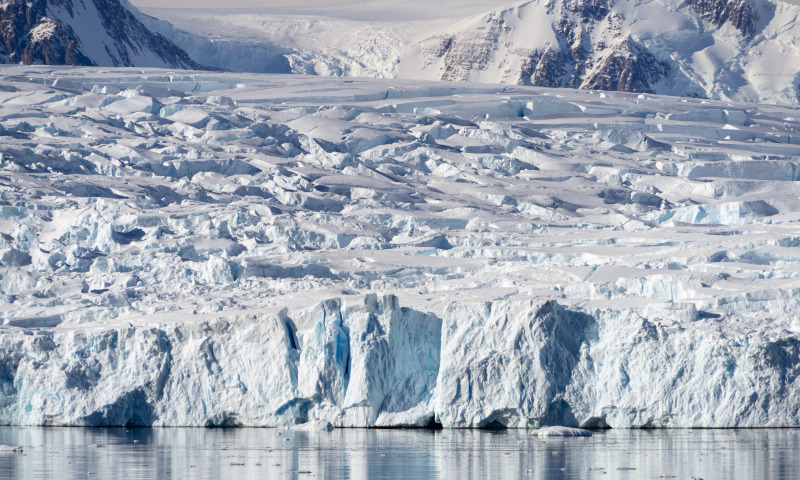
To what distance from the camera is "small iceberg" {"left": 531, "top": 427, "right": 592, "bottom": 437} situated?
60.9 ft

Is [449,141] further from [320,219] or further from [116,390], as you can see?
[116,390]

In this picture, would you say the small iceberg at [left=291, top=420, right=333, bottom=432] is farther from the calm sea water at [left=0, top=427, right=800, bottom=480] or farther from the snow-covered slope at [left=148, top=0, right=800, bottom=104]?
the snow-covered slope at [left=148, top=0, right=800, bottom=104]

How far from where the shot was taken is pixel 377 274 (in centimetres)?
2541

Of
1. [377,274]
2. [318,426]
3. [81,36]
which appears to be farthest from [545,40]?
[318,426]

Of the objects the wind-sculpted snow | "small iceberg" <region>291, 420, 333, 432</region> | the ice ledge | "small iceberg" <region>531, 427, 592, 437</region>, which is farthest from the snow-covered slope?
"small iceberg" <region>291, 420, 333, 432</region>

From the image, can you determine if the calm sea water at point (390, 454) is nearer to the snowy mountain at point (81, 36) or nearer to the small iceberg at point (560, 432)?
the small iceberg at point (560, 432)

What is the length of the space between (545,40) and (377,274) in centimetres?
5763

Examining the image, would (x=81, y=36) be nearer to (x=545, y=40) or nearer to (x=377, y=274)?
(x=545, y=40)

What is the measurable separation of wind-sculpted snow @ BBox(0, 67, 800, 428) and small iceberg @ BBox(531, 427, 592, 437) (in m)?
0.41

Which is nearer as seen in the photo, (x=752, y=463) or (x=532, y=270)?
(x=752, y=463)

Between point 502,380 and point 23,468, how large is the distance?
24.1 feet

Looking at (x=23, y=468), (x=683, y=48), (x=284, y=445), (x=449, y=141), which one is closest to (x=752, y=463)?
(x=284, y=445)

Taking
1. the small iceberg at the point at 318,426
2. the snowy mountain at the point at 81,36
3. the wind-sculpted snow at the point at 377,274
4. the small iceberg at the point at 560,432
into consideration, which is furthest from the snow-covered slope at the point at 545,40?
the small iceberg at the point at 318,426

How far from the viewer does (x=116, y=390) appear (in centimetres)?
1992
